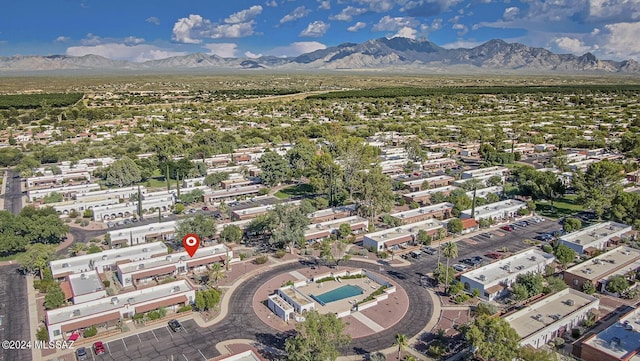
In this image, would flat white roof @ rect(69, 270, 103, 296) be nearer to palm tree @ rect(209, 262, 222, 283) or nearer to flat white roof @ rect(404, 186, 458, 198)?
palm tree @ rect(209, 262, 222, 283)

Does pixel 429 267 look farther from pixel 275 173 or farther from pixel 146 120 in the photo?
pixel 146 120

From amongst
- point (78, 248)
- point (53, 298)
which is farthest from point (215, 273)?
point (78, 248)

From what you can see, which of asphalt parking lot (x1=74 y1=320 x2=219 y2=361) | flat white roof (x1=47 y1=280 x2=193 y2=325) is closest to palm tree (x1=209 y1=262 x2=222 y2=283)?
flat white roof (x1=47 y1=280 x2=193 y2=325)

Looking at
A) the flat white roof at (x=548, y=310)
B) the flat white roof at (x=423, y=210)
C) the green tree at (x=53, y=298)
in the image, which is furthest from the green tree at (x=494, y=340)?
the green tree at (x=53, y=298)

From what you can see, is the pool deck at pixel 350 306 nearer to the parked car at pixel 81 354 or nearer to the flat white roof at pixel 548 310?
the flat white roof at pixel 548 310

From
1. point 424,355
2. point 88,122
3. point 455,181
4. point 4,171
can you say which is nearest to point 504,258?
point 424,355

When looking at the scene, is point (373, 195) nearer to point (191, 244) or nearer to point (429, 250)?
point (429, 250)
